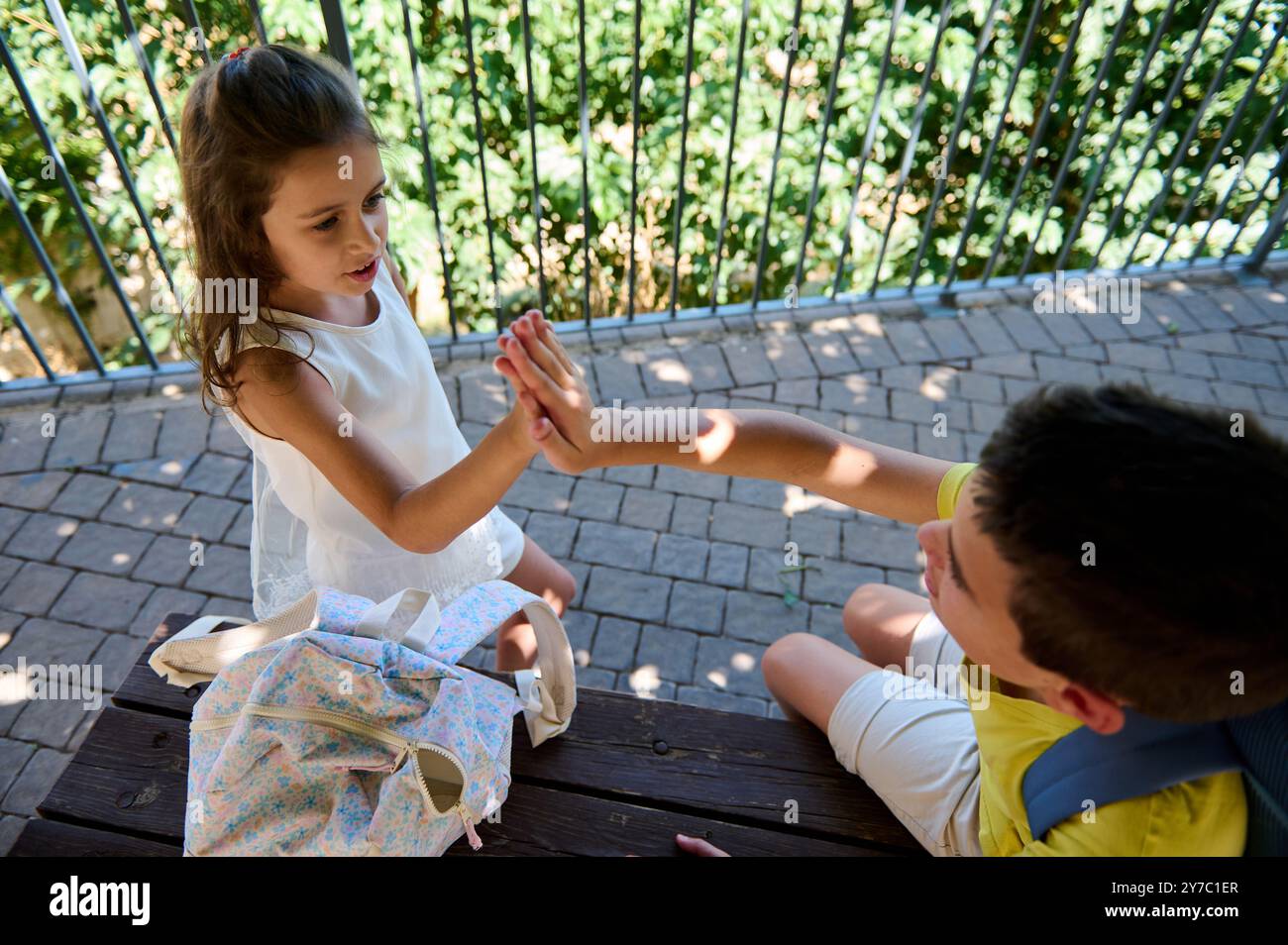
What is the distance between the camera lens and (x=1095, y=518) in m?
1.17

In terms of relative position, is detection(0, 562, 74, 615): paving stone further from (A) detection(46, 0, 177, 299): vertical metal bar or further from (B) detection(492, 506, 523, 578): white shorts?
(B) detection(492, 506, 523, 578): white shorts

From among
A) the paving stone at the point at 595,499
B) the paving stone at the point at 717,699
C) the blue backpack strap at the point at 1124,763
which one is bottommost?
the paving stone at the point at 717,699

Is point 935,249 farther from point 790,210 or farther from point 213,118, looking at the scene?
point 213,118

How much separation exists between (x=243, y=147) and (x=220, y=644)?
0.99m

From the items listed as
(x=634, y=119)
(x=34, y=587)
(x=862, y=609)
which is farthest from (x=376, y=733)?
(x=634, y=119)

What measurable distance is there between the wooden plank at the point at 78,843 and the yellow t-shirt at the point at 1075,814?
1.59m

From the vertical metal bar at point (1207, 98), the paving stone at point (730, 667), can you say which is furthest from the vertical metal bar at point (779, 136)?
the paving stone at point (730, 667)

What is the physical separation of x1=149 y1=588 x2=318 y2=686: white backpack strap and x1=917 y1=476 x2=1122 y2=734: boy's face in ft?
3.86

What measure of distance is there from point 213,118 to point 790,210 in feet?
14.9

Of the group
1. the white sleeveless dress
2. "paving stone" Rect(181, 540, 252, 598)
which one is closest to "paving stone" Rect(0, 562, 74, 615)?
"paving stone" Rect(181, 540, 252, 598)

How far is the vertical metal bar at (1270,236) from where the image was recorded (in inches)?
181

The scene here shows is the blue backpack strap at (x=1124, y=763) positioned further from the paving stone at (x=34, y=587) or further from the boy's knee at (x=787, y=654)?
the paving stone at (x=34, y=587)

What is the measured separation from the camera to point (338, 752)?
154 centimetres
